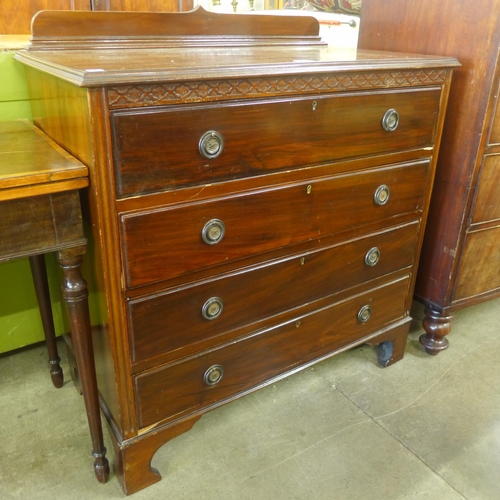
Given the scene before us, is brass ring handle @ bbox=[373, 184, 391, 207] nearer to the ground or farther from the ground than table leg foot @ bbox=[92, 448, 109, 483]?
farther from the ground

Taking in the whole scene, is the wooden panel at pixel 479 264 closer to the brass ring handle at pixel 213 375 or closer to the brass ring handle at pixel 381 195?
the brass ring handle at pixel 381 195

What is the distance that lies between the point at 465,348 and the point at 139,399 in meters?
1.28

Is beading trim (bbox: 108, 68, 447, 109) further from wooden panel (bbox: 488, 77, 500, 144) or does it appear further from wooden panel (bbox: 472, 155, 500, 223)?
wooden panel (bbox: 472, 155, 500, 223)

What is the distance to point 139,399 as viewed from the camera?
123cm

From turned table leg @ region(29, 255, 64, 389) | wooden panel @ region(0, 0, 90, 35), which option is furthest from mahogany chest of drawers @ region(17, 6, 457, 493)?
wooden panel @ region(0, 0, 90, 35)

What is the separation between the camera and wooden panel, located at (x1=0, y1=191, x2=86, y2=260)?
0.97 metres

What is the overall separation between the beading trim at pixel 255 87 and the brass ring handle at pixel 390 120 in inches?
2.6

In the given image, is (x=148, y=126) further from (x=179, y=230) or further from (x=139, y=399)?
(x=139, y=399)

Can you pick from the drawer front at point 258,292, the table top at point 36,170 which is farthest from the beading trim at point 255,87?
the drawer front at point 258,292

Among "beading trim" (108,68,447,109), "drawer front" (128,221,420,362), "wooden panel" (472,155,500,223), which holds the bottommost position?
"drawer front" (128,221,420,362)

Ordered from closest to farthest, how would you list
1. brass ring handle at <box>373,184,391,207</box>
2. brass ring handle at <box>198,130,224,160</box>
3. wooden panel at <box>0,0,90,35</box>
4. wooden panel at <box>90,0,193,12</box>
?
brass ring handle at <box>198,130,224,160</box>
brass ring handle at <box>373,184,391,207</box>
wooden panel at <box>0,0,90,35</box>
wooden panel at <box>90,0,193,12</box>

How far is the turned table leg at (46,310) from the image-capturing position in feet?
4.96

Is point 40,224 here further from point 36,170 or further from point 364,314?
point 364,314

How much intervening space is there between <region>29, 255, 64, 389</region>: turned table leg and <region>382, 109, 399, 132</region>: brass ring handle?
1040 mm
